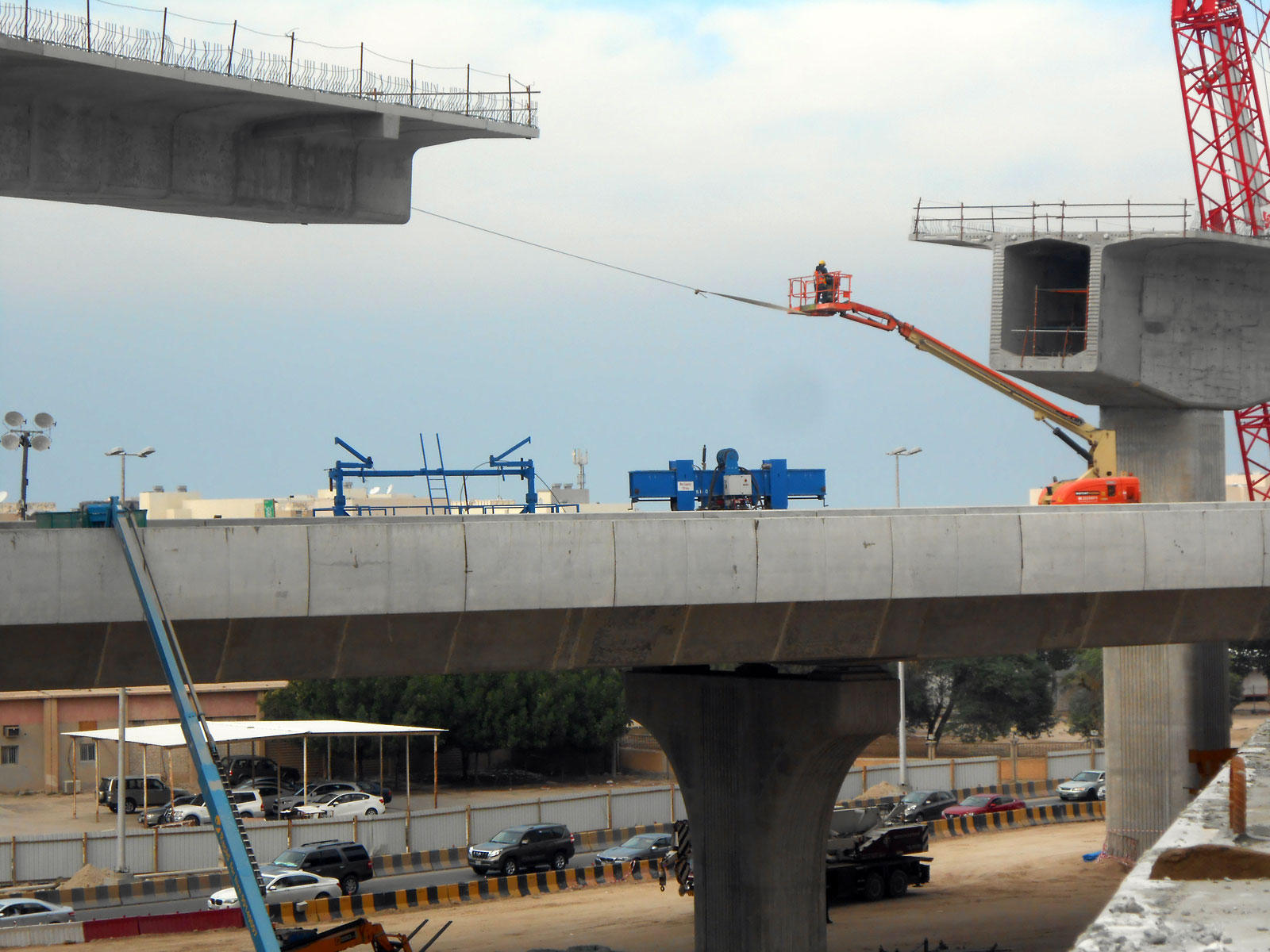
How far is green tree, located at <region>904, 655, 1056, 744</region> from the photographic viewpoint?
70562mm

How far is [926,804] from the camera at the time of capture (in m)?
49.4

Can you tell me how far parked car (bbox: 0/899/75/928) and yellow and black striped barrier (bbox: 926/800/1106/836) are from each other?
2717 cm

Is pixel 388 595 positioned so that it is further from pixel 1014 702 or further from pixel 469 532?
pixel 1014 702

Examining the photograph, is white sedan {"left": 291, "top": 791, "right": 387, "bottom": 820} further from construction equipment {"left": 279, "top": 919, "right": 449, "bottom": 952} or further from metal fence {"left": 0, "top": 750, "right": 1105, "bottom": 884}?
construction equipment {"left": 279, "top": 919, "right": 449, "bottom": 952}

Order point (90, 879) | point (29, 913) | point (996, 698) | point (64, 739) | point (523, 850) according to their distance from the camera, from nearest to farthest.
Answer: point (29, 913) < point (90, 879) < point (523, 850) < point (64, 739) < point (996, 698)

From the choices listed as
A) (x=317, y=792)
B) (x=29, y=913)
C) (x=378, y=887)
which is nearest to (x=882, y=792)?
(x=378, y=887)

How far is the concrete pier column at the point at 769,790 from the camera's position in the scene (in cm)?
2375

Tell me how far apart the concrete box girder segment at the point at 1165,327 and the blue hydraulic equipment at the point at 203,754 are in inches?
936

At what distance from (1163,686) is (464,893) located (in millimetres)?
18953

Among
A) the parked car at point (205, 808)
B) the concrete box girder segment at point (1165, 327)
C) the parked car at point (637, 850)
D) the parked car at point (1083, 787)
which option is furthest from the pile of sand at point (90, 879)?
the parked car at point (1083, 787)

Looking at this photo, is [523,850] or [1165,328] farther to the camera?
[523,850]

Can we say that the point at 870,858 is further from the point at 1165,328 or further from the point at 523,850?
the point at 1165,328

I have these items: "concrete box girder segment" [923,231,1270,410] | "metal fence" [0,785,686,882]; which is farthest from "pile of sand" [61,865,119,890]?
"concrete box girder segment" [923,231,1270,410]

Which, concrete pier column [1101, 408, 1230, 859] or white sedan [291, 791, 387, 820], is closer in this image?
concrete pier column [1101, 408, 1230, 859]
